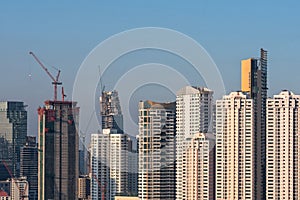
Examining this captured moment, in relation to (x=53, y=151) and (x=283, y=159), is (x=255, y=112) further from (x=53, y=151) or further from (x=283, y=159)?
(x=53, y=151)

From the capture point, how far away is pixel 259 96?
7816 mm

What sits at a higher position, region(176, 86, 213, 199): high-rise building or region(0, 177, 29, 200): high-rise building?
region(176, 86, 213, 199): high-rise building

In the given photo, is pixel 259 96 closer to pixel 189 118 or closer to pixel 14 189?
pixel 189 118

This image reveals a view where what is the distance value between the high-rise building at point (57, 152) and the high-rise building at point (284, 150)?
3.06m

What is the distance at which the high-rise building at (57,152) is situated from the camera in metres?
10.2

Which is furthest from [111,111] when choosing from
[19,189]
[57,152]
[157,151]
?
[19,189]

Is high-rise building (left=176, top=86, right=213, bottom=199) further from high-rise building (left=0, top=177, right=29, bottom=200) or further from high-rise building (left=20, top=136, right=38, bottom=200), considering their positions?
high-rise building (left=0, top=177, right=29, bottom=200)

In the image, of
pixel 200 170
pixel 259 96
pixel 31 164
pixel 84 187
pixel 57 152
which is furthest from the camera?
pixel 31 164

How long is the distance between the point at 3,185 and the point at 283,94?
564 centimetres

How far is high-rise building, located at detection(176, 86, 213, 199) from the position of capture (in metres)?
7.14

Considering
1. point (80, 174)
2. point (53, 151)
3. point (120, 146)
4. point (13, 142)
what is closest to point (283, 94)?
point (120, 146)

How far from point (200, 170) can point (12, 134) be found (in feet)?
16.1

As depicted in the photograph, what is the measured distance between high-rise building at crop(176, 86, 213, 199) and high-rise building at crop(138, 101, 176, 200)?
49mm

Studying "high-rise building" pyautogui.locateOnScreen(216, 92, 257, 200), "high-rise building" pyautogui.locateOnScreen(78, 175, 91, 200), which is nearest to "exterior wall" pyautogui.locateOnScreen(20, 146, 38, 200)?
"high-rise building" pyautogui.locateOnScreen(78, 175, 91, 200)
